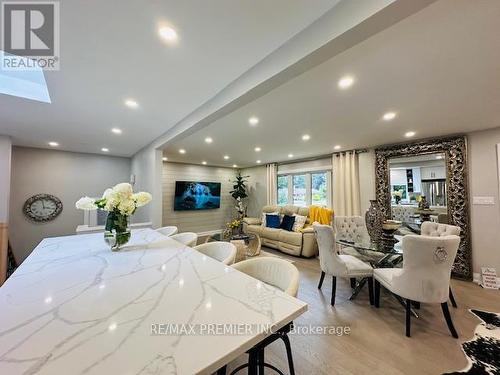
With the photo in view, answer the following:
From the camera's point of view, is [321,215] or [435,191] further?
[321,215]

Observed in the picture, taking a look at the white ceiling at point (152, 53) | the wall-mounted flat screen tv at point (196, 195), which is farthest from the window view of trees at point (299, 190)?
the white ceiling at point (152, 53)

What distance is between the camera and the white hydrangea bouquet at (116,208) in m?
1.62

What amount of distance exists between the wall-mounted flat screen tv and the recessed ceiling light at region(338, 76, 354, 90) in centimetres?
538

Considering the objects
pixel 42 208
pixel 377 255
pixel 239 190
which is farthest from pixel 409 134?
pixel 42 208

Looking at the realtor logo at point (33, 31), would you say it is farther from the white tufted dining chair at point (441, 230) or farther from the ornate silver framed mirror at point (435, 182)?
the ornate silver framed mirror at point (435, 182)

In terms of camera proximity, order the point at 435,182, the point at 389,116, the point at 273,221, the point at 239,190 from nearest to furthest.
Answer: the point at 389,116, the point at 435,182, the point at 273,221, the point at 239,190

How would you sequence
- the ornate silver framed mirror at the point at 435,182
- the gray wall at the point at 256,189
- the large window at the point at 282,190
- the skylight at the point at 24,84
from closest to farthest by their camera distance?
1. the skylight at the point at 24,84
2. the ornate silver framed mirror at the point at 435,182
3. the large window at the point at 282,190
4. the gray wall at the point at 256,189

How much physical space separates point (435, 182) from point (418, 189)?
28 centimetres

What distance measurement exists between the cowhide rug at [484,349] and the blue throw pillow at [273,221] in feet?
12.1

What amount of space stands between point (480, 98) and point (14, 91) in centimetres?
512

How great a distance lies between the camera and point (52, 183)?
14.9 ft

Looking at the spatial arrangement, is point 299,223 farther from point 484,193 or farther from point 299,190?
point 484,193

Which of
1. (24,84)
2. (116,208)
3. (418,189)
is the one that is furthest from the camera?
(418,189)

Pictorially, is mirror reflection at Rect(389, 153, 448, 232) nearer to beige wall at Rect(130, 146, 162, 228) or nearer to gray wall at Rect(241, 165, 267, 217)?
gray wall at Rect(241, 165, 267, 217)
